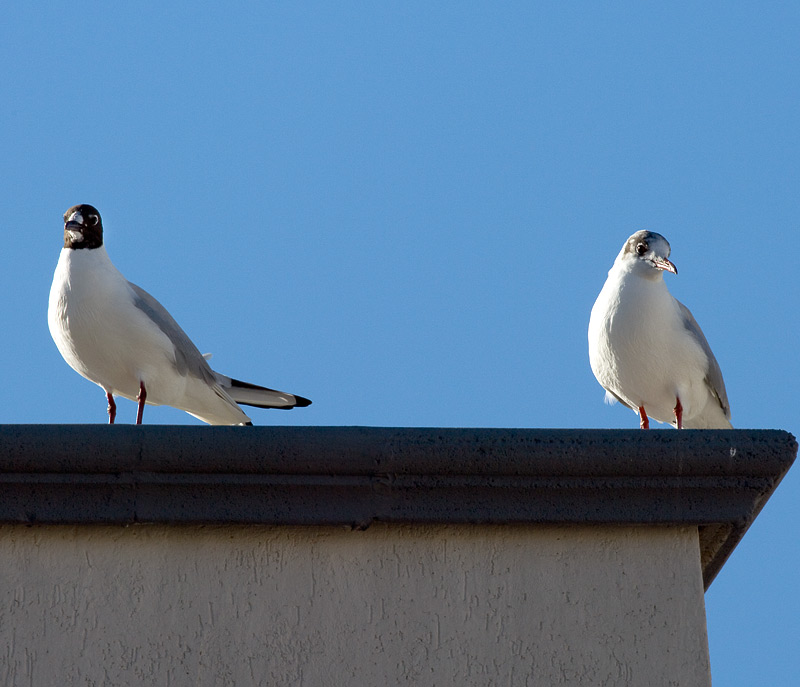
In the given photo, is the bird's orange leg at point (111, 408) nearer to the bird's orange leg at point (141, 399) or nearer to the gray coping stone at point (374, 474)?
the bird's orange leg at point (141, 399)

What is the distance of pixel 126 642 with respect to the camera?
3242 millimetres

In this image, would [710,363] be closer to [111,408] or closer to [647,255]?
[647,255]

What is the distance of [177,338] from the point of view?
23.1 ft

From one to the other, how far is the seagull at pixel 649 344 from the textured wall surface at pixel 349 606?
10.6 ft

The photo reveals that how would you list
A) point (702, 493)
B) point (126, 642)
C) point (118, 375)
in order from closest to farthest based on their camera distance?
point (126, 642) < point (702, 493) < point (118, 375)

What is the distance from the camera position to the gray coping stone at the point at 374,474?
3.36m

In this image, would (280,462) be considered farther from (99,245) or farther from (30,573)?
(99,245)

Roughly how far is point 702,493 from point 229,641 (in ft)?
4.44

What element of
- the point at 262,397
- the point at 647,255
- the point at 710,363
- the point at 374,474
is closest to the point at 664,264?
the point at 647,255

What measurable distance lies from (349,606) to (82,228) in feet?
13.6

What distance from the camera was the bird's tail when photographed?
7.74m

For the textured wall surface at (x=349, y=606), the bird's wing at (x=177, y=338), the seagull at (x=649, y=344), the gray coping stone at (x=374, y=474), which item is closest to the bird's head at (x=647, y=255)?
the seagull at (x=649, y=344)

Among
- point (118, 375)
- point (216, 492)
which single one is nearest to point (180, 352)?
point (118, 375)

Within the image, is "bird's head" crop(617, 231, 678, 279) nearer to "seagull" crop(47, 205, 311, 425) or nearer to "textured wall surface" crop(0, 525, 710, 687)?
"seagull" crop(47, 205, 311, 425)
